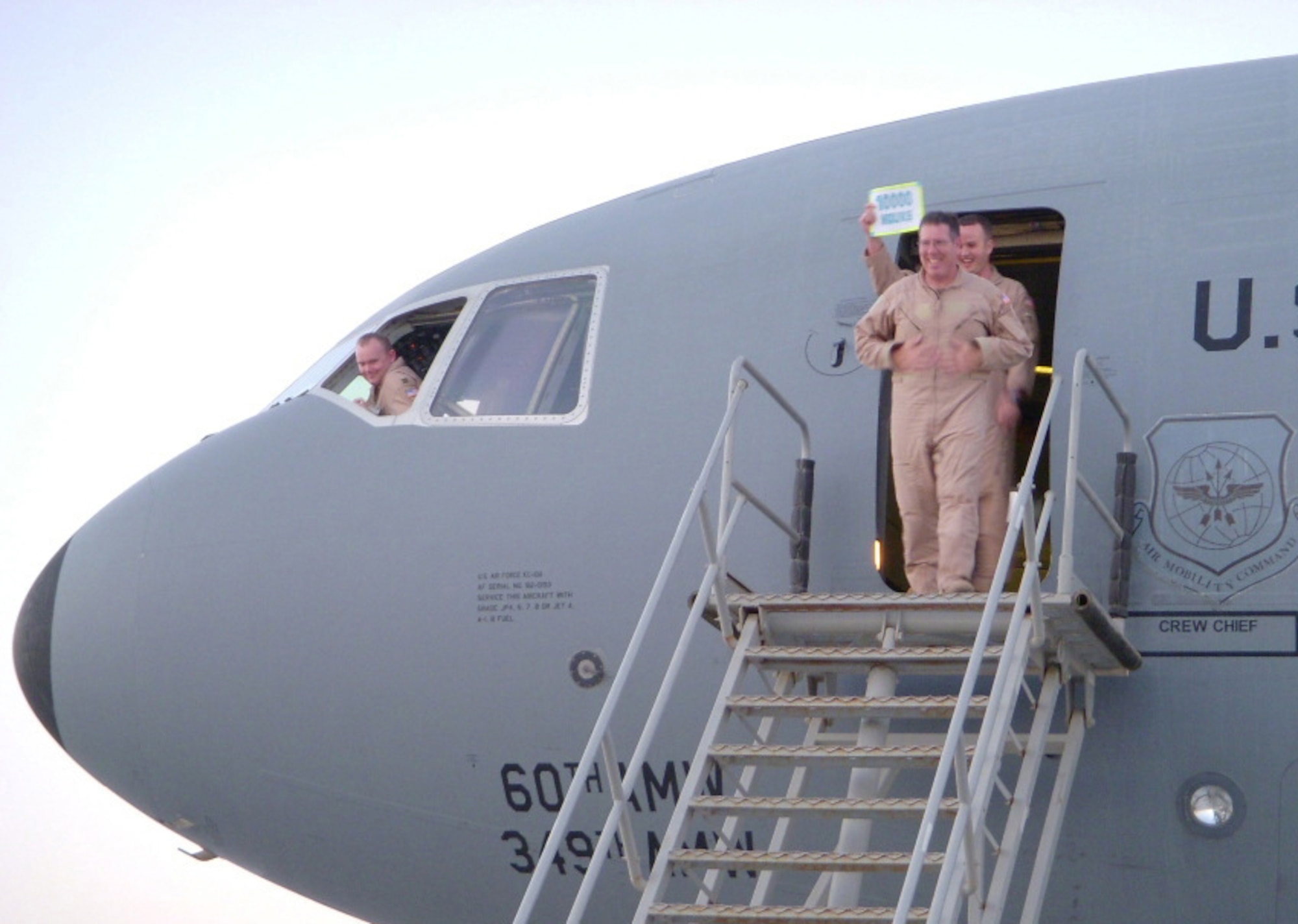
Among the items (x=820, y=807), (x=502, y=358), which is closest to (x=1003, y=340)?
(x=820, y=807)

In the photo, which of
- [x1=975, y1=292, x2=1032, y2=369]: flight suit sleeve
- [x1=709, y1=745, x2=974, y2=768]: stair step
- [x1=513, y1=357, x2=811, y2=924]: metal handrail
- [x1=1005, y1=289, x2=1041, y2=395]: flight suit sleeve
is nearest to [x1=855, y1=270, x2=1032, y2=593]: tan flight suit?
[x1=975, y1=292, x2=1032, y2=369]: flight suit sleeve

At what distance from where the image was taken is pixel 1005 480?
7742 mm

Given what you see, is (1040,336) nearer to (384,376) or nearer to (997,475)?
(997,475)

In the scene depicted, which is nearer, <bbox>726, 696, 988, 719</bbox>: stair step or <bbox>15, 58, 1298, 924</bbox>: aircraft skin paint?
<bbox>726, 696, 988, 719</bbox>: stair step

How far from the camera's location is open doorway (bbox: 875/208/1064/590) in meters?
8.09

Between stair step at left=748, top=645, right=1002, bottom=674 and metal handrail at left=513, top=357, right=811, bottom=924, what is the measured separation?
1.04ft

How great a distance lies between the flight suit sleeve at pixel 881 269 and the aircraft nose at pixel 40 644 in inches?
196

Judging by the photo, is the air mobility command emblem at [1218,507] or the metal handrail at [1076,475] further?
the air mobility command emblem at [1218,507]

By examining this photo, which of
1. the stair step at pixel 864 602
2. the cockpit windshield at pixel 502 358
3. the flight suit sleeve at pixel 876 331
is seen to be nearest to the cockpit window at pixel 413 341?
the cockpit windshield at pixel 502 358

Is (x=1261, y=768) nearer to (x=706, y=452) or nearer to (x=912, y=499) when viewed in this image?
(x=912, y=499)

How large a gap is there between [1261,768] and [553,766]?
326cm

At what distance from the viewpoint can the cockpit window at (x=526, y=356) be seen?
8.95 meters

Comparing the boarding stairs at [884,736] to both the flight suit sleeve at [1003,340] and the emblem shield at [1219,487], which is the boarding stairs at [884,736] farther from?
the flight suit sleeve at [1003,340]

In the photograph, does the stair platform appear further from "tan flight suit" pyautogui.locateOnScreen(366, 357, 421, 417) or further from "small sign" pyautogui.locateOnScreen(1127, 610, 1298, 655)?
"tan flight suit" pyautogui.locateOnScreen(366, 357, 421, 417)
